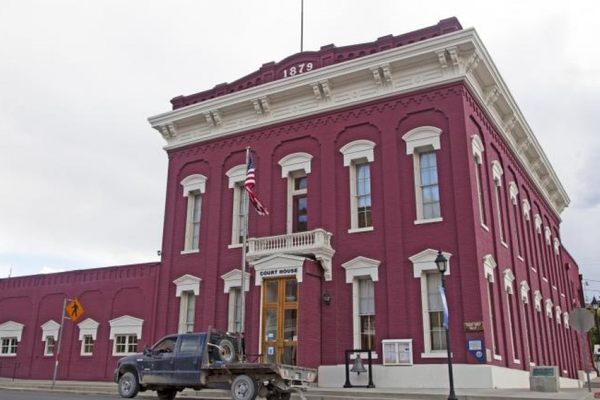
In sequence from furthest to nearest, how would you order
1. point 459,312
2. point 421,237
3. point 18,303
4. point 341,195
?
1. point 18,303
2. point 341,195
3. point 421,237
4. point 459,312

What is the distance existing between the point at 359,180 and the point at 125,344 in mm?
13156

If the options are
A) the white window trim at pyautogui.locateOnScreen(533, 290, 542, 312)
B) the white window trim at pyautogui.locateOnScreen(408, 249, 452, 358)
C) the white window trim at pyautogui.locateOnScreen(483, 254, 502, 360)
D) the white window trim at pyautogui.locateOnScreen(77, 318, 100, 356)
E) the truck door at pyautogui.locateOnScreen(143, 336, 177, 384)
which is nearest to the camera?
the truck door at pyautogui.locateOnScreen(143, 336, 177, 384)

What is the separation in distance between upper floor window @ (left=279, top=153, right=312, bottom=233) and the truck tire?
790cm

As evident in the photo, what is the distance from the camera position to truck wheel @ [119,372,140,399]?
1630 centimetres

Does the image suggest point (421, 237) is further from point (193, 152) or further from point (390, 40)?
point (193, 152)

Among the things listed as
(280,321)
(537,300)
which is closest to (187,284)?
(280,321)

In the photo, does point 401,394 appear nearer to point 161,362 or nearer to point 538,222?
point 161,362

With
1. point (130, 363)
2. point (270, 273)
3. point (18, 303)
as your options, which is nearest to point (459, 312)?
point (270, 273)

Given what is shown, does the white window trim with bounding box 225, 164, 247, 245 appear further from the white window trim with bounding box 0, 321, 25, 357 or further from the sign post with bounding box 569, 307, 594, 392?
the white window trim with bounding box 0, 321, 25, 357

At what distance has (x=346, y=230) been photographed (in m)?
22.1

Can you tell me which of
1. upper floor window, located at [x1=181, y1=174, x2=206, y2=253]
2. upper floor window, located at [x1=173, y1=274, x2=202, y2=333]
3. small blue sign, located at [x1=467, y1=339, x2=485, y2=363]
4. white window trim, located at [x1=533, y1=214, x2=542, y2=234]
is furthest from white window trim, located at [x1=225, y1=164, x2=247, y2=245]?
white window trim, located at [x1=533, y1=214, x2=542, y2=234]

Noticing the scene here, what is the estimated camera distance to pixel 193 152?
27.3m

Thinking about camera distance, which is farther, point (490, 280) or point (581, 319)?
point (490, 280)

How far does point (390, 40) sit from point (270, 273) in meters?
10.1
